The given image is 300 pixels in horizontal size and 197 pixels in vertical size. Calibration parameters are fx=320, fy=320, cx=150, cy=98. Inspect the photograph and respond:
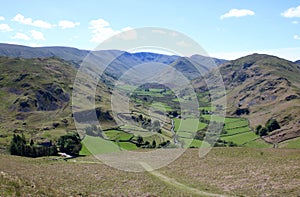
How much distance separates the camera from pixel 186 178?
47938mm

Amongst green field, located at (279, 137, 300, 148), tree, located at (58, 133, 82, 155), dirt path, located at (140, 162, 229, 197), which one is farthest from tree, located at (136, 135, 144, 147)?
green field, located at (279, 137, 300, 148)

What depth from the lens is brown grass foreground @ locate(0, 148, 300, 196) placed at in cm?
3712

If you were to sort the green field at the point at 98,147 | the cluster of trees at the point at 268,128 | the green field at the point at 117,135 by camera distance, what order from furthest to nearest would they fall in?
1. the cluster of trees at the point at 268,128
2. the green field at the point at 117,135
3. the green field at the point at 98,147

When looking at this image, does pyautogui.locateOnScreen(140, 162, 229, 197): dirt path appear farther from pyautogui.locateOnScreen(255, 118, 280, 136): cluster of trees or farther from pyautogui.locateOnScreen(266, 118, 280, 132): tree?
pyautogui.locateOnScreen(266, 118, 280, 132): tree

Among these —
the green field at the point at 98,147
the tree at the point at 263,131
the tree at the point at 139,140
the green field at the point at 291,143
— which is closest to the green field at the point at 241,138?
the tree at the point at 263,131

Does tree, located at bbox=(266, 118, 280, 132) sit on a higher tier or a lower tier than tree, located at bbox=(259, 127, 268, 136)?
higher

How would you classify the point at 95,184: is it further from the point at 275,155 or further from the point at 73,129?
the point at 73,129

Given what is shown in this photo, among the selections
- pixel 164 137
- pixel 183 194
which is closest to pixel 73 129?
pixel 164 137

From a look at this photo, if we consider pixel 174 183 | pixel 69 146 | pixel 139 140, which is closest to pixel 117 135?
pixel 139 140

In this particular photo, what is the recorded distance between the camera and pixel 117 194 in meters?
37.4

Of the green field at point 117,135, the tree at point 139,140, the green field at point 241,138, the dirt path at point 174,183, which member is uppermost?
the dirt path at point 174,183

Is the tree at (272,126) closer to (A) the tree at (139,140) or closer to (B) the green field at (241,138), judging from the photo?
(B) the green field at (241,138)

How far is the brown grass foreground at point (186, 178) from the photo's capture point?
3712 cm

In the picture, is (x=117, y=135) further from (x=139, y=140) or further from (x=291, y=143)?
(x=291, y=143)
